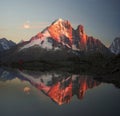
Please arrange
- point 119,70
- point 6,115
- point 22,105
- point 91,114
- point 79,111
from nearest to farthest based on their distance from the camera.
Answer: point 6,115 < point 91,114 < point 79,111 < point 22,105 < point 119,70

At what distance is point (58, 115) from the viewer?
26.0m

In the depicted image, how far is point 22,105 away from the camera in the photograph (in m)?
31.2

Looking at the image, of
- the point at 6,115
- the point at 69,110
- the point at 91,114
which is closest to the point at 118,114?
the point at 91,114

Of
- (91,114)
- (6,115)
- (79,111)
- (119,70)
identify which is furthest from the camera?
(119,70)

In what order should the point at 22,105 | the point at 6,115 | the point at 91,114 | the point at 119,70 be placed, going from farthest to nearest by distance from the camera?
1. the point at 119,70
2. the point at 22,105
3. the point at 91,114
4. the point at 6,115

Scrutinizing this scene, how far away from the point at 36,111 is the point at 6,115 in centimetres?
356

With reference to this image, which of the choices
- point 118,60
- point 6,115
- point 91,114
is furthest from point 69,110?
point 118,60

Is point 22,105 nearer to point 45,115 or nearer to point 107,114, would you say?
point 45,115

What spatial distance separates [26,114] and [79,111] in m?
6.23

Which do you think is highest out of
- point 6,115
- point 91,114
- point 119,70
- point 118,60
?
point 118,60

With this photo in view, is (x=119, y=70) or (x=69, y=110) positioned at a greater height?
(x=119, y=70)

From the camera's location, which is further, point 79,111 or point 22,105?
point 22,105

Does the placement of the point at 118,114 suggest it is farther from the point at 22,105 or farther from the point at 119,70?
the point at 119,70

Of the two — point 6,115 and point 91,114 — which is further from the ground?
point 91,114
